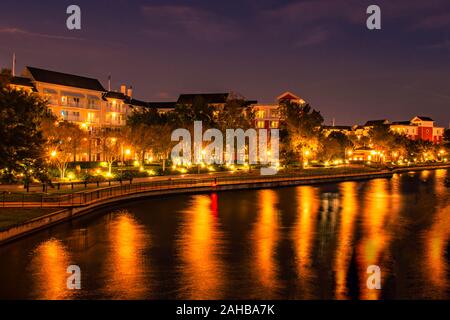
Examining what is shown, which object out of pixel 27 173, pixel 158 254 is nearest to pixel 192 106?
pixel 27 173

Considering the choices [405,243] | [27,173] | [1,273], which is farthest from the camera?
[27,173]

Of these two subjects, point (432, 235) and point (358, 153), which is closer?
point (432, 235)

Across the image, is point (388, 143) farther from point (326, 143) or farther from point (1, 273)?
Result: point (1, 273)

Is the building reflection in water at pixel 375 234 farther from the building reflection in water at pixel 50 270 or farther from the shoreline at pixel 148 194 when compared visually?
the shoreline at pixel 148 194

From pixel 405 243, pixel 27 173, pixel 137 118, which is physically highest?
pixel 137 118

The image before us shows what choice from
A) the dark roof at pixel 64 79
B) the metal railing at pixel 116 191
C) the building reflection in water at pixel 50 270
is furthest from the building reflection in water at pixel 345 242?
the dark roof at pixel 64 79

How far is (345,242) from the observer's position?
32.3m

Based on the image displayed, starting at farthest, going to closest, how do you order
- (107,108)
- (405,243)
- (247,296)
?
1. (107,108)
2. (405,243)
3. (247,296)

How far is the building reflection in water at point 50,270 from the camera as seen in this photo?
66.3 feet

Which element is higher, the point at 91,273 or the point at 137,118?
the point at 137,118

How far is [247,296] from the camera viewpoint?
66.1 feet

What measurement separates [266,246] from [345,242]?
5.78 meters

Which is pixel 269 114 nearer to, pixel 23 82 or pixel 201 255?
pixel 23 82

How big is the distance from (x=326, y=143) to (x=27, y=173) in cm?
Result: 9019
